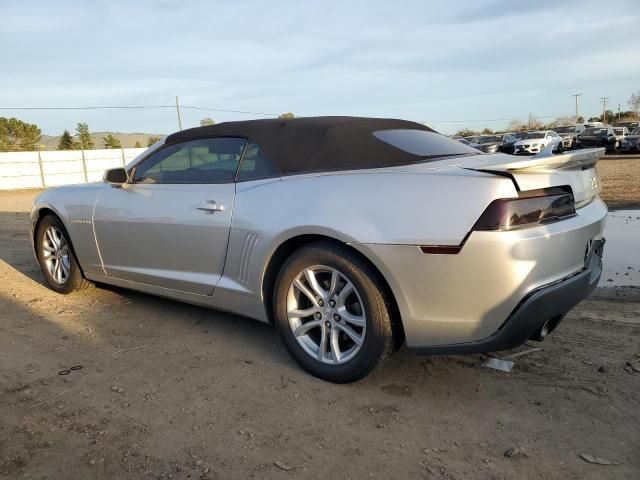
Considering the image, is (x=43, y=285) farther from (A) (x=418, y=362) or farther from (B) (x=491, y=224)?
(B) (x=491, y=224)

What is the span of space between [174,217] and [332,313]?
140 centimetres

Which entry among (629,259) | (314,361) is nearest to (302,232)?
(314,361)

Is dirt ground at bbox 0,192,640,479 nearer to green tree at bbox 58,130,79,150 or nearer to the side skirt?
the side skirt

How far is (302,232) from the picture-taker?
3.04 meters

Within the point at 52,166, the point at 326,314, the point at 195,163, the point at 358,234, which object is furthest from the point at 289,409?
the point at 52,166

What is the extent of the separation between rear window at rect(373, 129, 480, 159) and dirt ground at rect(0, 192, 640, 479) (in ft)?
4.26

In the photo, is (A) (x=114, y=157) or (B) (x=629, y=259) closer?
(B) (x=629, y=259)

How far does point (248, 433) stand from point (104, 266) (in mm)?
2413

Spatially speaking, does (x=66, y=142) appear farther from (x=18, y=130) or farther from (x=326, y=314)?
(x=326, y=314)

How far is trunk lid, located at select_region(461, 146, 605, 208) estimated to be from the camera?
262cm

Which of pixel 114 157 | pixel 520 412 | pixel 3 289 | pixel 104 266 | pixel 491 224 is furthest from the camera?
pixel 114 157

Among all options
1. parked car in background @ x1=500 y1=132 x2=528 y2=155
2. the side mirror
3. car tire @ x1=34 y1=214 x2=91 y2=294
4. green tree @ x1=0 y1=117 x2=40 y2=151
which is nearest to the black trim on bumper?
the side mirror

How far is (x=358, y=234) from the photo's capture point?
9.23ft

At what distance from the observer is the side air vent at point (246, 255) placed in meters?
3.30
